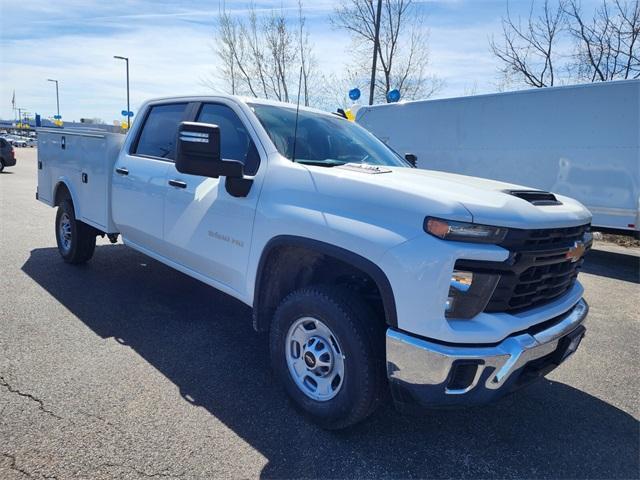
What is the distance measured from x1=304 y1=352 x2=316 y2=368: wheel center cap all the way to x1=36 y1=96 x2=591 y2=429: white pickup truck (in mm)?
11

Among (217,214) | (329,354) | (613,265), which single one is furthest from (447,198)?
(613,265)

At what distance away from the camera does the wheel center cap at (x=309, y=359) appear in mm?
2827

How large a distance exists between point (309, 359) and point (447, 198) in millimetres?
1264

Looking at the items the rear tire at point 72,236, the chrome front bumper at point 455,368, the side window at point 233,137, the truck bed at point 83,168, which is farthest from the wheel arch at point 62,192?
the chrome front bumper at point 455,368

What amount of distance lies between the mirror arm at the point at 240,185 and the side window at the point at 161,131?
1.21 meters

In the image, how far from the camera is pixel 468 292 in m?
2.26

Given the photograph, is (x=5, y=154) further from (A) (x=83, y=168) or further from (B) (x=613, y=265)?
(B) (x=613, y=265)

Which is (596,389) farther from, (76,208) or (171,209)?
(76,208)

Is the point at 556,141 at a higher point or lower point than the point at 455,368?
higher

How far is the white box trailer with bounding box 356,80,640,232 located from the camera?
8086 mm

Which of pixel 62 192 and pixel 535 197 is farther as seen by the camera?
pixel 62 192

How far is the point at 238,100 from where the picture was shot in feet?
11.9

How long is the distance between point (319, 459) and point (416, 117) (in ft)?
32.0

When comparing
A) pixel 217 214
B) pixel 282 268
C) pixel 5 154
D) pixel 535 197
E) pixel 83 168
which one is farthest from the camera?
pixel 5 154
